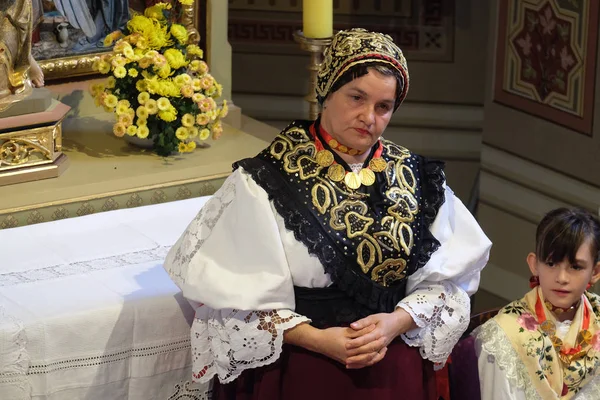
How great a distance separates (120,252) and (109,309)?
1.15 ft

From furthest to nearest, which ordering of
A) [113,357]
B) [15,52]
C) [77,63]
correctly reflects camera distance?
[77,63]
[15,52]
[113,357]

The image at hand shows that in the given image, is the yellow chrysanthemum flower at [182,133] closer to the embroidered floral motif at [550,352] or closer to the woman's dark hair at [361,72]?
the woman's dark hair at [361,72]

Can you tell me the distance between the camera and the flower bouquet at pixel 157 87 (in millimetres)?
3881

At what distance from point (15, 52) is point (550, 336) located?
1741mm

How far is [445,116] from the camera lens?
630 cm

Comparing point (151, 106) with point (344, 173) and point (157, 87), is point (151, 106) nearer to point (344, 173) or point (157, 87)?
point (157, 87)

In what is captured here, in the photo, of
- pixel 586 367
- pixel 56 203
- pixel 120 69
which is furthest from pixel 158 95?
pixel 586 367

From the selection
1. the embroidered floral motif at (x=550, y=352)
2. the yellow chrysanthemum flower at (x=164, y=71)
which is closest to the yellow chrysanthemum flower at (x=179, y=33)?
the yellow chrysanthemum flower at (x=164, y=71)

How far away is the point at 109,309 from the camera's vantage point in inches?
117

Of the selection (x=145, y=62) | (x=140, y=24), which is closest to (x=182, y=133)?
(x=145, y=62)

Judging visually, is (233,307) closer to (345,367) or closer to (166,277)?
(345,367)

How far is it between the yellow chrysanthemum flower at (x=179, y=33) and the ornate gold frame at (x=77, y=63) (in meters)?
0.23

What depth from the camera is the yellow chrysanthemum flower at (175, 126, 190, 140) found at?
393cm

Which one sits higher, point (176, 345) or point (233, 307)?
point (233, 307)
